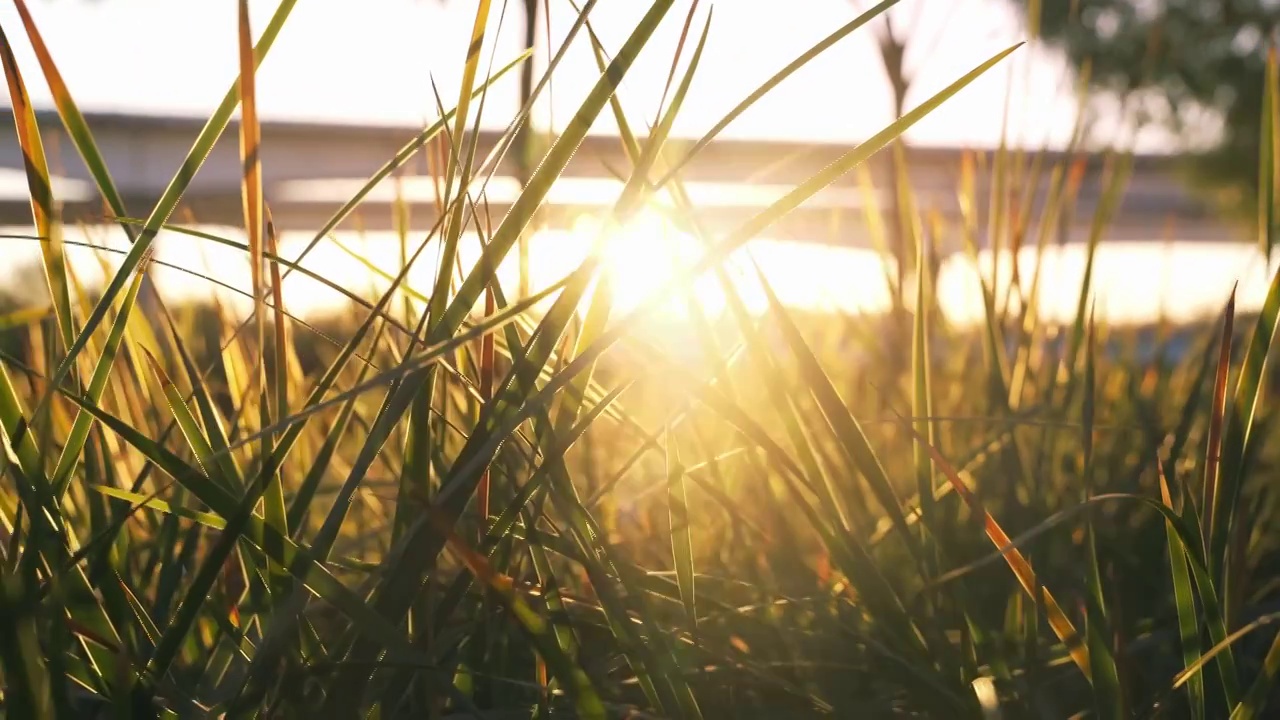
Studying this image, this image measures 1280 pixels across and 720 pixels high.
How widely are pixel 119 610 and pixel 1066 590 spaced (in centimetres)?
54

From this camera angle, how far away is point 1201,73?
27.9 feet

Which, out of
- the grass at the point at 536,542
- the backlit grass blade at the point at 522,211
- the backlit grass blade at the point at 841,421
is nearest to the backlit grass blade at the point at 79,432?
the grass at the point at 536,542

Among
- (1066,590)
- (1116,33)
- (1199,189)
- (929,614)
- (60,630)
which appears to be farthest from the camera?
(1199,189)

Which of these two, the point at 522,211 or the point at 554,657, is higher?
the point at 522,211

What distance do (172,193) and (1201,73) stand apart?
9726 mm

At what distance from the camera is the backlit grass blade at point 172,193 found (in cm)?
39

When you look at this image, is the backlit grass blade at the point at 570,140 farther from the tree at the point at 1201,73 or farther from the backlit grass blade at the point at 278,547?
the tree at the point at 1201,73

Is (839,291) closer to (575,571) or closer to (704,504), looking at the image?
(704,504)

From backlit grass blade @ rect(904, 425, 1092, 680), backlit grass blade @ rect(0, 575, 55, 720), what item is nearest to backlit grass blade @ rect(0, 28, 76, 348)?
backlit grass blade @ rect(0, 575, 55, 720)

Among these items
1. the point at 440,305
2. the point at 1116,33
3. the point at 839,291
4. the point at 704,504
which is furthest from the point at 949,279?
the point at 1116,33

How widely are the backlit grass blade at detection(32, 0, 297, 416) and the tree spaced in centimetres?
769

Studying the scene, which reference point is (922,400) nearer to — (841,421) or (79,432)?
(841,421)

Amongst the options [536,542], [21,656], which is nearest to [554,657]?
[536,542]

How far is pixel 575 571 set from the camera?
2.21ft
